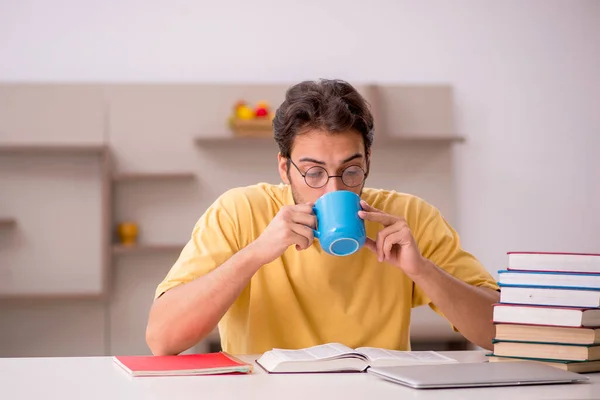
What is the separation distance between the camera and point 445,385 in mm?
1108

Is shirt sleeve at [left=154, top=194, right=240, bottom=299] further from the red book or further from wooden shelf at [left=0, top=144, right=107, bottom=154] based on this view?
wooden shelf at [left=0, top=144, right=107, bottom=154]

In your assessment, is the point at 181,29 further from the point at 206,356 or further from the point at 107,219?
the point at 206,356

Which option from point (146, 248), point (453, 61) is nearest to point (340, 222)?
point (146, 248)

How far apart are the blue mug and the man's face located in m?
0.22

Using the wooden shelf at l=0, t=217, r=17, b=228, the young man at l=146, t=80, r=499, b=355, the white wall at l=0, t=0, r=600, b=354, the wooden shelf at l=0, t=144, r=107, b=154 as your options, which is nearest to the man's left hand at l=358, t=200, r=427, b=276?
the young man at l=146, t=80, r=499, b=355

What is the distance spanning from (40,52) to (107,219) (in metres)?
1.02

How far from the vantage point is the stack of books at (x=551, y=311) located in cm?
127

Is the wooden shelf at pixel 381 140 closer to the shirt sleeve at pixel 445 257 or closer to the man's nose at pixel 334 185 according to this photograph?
the shirt sleeve at pixel 445 257

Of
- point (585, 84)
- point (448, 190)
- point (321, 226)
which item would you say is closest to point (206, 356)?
point (321, 226)

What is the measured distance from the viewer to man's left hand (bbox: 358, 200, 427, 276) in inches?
57.8

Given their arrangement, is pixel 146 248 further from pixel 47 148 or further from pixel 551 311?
pixel 551 311

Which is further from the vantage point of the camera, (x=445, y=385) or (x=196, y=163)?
(x=196, y=163)

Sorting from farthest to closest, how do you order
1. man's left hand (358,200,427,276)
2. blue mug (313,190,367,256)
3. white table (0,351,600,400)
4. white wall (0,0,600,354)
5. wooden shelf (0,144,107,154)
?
white wall (0,0,600,354) < wooden shelf (0,144,107,154) < man's left hand (358,200,427,276) < blue mug (313,190,367,256) < white table (0,351,600,400)

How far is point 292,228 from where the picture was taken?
146cm
